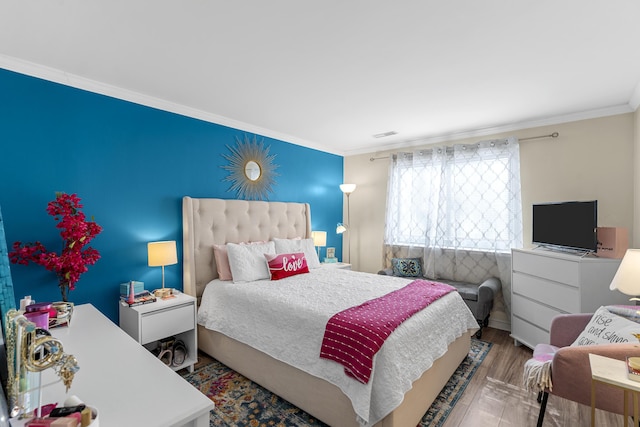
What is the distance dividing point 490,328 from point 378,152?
295cm

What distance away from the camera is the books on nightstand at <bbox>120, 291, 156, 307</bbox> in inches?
98.9

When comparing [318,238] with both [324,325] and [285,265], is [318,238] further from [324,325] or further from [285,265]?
[324,325]

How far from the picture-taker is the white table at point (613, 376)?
134 centimetres

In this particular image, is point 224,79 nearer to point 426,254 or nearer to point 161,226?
point 161,226

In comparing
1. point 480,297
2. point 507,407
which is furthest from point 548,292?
point 507,407

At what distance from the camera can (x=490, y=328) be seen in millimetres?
3803

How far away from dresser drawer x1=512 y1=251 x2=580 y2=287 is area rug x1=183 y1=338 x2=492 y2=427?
1110 millimetres

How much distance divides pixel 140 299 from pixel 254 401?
1282 millimetres

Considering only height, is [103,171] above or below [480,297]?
above

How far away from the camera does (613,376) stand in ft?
4.56

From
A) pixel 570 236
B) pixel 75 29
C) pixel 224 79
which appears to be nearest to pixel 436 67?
pixel 224 79

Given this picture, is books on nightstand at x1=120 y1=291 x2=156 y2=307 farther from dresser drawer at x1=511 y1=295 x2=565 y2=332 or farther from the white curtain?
dresser drawer at x1=511 y1=295 x2=565 y2=332

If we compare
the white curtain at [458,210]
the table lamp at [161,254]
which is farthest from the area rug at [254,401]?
the white curtain at [458,210]

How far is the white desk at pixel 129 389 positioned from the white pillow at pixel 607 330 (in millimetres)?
2257
